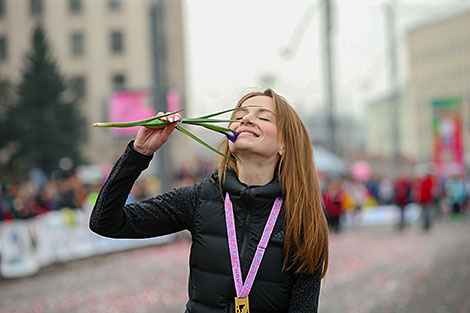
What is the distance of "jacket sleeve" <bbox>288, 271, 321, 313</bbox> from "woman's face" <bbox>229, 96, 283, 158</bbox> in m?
0.56

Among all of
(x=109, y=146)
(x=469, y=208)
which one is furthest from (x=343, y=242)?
(x=109, y=146)

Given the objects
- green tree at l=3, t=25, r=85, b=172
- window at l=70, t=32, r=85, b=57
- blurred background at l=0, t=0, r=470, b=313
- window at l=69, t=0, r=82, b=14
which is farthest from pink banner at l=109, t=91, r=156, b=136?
window at l=69, t=0, r=82, b=14

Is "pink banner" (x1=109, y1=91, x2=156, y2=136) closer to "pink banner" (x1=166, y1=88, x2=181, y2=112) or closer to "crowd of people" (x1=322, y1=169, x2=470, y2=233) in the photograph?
"pink banner" (x1=166, y1=88, x2=181, y2=112)

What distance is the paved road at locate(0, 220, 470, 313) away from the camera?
27.9 ft

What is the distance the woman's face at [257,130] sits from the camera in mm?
2852

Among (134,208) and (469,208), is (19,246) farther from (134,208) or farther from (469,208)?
(469,208)

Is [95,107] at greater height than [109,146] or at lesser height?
greater

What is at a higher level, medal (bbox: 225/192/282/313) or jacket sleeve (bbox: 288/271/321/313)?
medal (bbox: 225/192/282/313)

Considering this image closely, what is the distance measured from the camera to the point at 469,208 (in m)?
27.6

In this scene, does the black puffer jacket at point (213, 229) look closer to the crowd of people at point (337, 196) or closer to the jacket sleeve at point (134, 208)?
the jacket sleeve at point (134, 208)

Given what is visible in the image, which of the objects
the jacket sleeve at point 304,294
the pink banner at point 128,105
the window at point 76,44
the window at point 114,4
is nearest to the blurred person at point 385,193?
the pink banner at point 128,105

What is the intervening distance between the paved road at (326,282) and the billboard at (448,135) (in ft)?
42.9

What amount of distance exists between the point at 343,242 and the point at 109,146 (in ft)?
141

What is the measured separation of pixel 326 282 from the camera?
10562 millimetres
